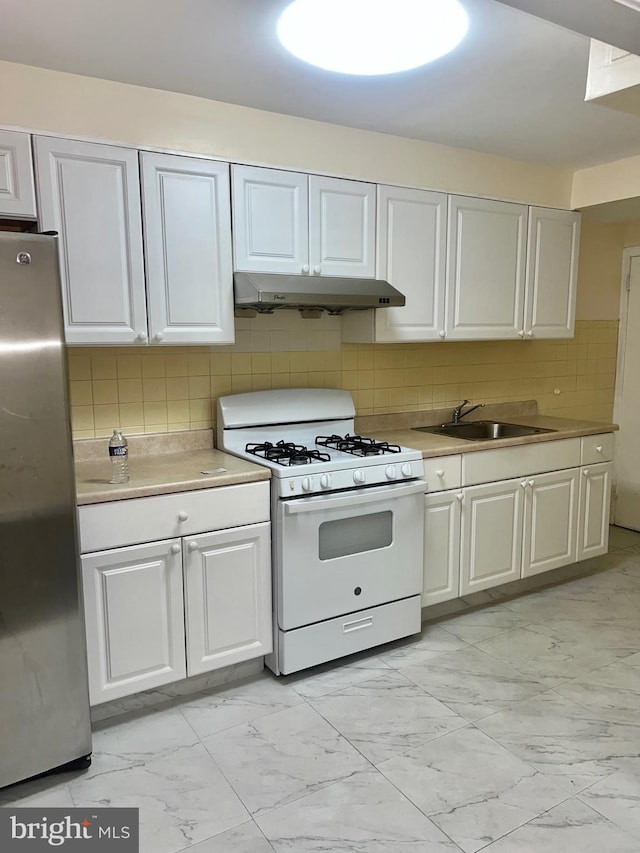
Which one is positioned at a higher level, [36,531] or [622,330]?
[622,330]

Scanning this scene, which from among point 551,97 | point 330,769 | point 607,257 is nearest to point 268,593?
point 330,769

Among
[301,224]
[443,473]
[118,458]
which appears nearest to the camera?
[118,458]

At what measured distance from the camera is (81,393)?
2.65 meters

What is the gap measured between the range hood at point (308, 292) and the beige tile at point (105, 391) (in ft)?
2.15

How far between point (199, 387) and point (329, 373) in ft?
2.42

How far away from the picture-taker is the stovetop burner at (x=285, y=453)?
2598 mm

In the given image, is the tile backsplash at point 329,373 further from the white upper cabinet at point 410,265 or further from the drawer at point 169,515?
the drawer at point 169,515

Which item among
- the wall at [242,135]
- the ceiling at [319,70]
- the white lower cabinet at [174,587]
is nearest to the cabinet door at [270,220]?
the wall at [242,135]

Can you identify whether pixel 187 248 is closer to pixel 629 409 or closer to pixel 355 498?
pixel 355 498

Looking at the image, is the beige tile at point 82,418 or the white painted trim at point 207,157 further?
the beige tile at point 82,418

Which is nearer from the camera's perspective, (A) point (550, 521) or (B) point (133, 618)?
(B) point (133, 618)

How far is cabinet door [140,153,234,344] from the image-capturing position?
7.91 feet

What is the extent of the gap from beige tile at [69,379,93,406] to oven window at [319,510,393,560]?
115cm

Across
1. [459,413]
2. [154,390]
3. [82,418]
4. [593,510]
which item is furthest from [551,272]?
[82,418]
